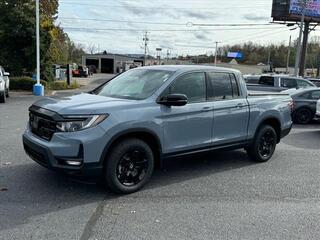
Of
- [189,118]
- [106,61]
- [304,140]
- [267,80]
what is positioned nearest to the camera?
[189,118]

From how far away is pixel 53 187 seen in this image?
571 centimetres

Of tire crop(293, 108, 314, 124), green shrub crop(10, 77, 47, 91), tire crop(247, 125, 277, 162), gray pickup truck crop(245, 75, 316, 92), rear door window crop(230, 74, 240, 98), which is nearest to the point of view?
rear door window crop(230, 74, 240, 98)

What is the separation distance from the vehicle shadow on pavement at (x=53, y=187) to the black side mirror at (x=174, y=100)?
37.3 inches

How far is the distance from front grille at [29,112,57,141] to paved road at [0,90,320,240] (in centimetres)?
79

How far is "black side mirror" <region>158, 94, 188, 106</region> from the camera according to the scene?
5695 millimetres

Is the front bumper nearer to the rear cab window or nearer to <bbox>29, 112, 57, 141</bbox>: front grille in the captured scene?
<bbox>29, 112, 57, 141</bbox>: front grille

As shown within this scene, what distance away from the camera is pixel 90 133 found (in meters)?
5.09

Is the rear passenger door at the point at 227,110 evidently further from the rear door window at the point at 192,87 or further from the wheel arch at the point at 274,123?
the wheel arch at the point at 274,123

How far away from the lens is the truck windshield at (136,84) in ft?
19.7

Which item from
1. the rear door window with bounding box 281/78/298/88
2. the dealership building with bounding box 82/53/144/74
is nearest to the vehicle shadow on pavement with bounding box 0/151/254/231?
the rear door window with bounding box 281/78/298/88

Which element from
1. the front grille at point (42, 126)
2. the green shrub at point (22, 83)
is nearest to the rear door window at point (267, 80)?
the front grille at point (42, 126)

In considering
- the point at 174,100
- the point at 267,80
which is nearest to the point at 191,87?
the point at 174,100

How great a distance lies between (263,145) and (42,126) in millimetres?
4283

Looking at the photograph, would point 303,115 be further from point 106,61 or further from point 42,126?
point 106,61
